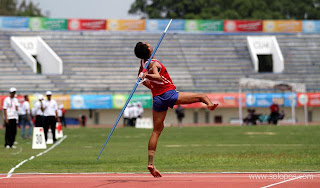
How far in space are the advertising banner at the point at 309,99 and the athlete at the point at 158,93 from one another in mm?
51052

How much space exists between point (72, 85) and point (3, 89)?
604cm

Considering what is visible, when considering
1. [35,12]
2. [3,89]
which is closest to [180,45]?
[3,89]

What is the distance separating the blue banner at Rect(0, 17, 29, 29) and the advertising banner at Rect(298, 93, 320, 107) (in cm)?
2686

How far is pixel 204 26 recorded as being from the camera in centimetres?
7419

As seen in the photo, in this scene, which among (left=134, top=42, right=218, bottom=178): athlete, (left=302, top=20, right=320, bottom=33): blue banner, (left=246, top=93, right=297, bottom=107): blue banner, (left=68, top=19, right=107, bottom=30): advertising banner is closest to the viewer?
(left=134, top=42, right=218, bottom=178): athlete

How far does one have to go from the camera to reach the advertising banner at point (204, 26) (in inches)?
2892

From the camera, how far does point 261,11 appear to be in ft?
310

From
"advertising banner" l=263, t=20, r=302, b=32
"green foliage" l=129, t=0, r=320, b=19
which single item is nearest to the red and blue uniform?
"advertising banner" l=263, t=20, r=302, b=32

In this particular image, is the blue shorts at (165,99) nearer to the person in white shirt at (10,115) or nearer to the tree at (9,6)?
the person in white shirt at (10,115)

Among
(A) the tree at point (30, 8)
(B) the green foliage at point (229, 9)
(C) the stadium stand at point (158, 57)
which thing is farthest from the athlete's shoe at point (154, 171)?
(A) the tree at point (30, 8)

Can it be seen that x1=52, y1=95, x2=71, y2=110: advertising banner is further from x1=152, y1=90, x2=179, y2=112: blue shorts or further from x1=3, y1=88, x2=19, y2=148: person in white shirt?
x1=152, y1=90, x2=179, y2=112: blue shorts

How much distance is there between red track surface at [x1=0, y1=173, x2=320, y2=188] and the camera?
11.1m

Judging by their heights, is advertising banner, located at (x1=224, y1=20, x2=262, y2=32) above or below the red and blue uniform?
above

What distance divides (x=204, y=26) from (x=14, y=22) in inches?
754
